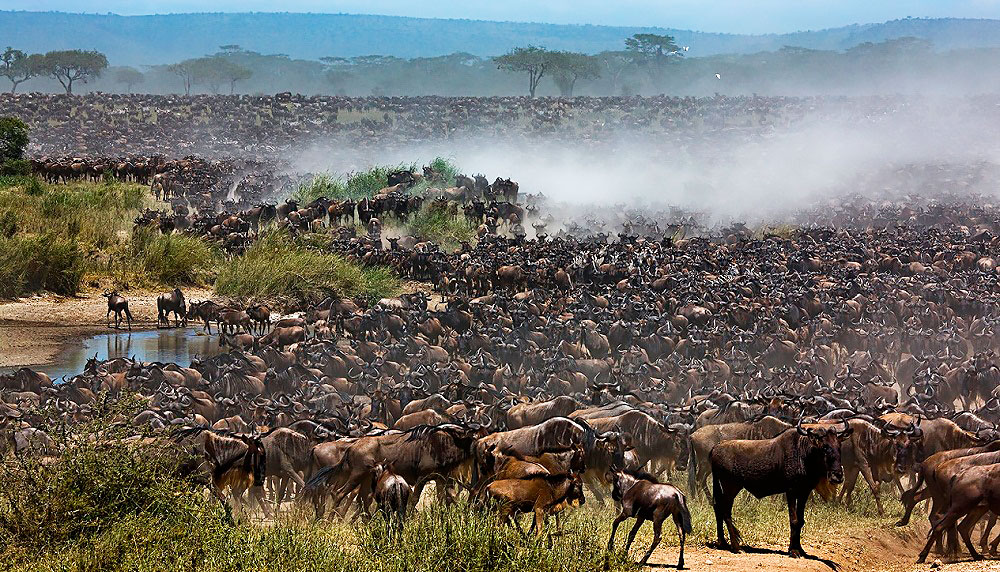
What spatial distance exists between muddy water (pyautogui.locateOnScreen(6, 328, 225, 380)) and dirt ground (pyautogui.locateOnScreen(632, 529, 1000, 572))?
1083 cm

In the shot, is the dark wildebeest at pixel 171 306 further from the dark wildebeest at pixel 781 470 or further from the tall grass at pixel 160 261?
the dark wildebeest at pixel 781 470

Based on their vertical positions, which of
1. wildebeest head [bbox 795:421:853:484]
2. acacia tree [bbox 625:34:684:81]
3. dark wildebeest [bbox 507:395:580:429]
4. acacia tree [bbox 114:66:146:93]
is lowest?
dark wildebeest [bbox 507:395:580:429]

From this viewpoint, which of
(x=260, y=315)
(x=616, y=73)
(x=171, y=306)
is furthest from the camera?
(x=616, y=73)

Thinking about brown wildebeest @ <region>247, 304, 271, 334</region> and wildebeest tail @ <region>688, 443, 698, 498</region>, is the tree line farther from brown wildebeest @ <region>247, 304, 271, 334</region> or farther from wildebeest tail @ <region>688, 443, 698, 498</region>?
wildebeest tail @ <region>688, 443, 698, 498</region>

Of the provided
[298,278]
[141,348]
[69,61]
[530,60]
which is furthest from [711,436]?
[69,61]

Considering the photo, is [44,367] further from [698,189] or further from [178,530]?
[698,189]

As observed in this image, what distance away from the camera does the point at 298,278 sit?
78.7 feet

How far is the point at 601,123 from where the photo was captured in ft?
228

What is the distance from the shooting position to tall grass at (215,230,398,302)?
23.6 meters

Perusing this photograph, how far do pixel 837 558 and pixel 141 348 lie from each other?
14165mm

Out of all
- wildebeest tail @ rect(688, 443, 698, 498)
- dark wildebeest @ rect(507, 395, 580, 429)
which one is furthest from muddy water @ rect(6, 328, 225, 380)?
wildebeest tail @ rect(688, 443, 698, 498)

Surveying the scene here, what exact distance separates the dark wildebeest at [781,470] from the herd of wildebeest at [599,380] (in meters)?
0.02

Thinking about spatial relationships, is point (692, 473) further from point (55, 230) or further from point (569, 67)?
point (569, 67)

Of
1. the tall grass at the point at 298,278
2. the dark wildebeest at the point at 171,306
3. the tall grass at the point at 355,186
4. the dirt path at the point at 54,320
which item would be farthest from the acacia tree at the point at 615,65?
the dark wildebeest at the point at 171,306
